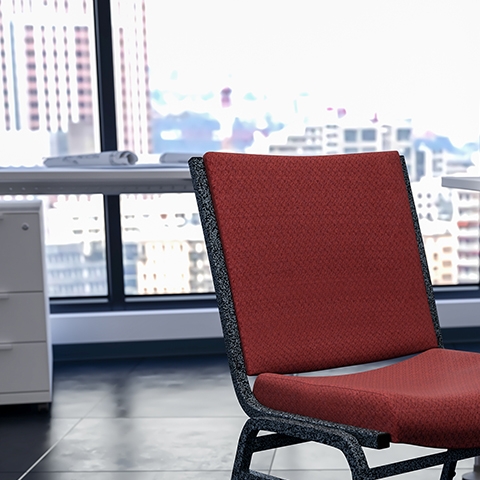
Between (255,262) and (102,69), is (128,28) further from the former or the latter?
(255,262)

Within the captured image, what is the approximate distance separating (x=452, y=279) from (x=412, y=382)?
252 centimetres

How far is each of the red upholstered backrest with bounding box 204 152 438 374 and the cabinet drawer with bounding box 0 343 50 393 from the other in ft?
5.05

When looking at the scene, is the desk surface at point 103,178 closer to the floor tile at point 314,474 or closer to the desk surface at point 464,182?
the desk surface at point 464,182

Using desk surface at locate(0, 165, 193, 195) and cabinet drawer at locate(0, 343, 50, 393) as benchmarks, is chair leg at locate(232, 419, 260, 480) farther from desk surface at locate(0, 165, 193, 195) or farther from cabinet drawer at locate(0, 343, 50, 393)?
cabinet drawer at locate(0, 343, 50, 393)

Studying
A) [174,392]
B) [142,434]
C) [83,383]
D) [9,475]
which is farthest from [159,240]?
[9,475]

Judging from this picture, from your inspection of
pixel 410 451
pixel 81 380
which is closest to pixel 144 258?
pixel 81 380

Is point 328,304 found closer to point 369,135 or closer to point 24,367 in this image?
point 24,367

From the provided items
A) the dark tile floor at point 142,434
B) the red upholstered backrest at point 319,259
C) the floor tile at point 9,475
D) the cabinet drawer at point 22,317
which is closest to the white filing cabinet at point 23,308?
the cabinet drawer at point 22,317

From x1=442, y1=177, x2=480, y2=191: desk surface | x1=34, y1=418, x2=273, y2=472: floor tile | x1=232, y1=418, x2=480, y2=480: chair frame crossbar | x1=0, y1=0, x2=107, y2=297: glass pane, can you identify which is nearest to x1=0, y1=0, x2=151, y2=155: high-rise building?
x1=0, y1=0, x2=107, y2=297: glass pane

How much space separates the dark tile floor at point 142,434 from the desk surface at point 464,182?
75 cm

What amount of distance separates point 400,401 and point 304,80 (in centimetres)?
265

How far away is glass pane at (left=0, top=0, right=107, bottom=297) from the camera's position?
11.4 feet

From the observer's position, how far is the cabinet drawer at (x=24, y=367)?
2.67 metres

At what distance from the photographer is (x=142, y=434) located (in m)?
2.44
